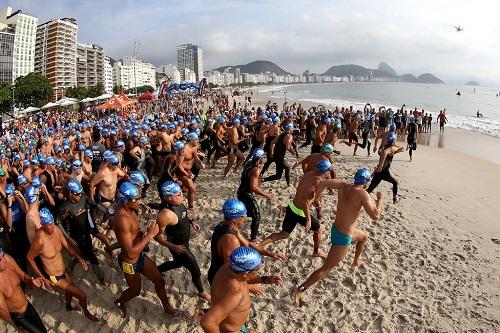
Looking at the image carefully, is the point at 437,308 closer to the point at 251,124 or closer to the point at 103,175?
the point at 103,175

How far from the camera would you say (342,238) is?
14.7 feet

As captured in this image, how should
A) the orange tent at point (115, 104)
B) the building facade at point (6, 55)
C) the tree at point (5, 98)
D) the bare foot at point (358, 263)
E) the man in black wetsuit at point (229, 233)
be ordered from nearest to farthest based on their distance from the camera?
the man in black wetsuit at point (229, 233)
the bare foot at point (358, 263)
the orange tent at point (115, 104)
the tree at point (5, 98)
the building facade at point (6, 55)

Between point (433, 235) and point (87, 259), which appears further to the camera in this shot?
point (433, 235)

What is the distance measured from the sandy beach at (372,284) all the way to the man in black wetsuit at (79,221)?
0.33m

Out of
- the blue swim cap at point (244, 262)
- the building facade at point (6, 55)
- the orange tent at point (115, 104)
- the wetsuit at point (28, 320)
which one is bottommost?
the wetsuit at point (28, 320)

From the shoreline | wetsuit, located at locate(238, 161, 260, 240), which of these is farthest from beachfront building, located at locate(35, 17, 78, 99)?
wetsuit, located at locate(238, 161, 260, 240)

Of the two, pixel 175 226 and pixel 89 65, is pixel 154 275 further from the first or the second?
pixel 89 65

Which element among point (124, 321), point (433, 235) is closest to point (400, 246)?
point (433, 235)

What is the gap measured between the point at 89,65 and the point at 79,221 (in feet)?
414

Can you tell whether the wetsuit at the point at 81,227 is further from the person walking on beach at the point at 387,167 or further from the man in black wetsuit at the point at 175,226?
the person walking on beach at the point at 387,167

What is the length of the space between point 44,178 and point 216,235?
176 inches

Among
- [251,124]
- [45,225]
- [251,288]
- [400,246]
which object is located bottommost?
[400,246]

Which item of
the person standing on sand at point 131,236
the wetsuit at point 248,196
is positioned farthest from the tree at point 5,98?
the person standing on sand at point 131,236

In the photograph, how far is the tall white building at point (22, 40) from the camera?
85.6 metres
